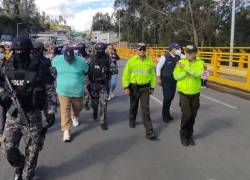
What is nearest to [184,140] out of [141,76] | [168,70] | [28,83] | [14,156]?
[141,76]

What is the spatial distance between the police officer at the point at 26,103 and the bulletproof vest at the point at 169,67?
446 centimetres

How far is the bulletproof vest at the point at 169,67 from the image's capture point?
946 cm

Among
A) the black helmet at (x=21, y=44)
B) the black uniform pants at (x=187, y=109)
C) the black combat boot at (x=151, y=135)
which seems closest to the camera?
the black helmet at (x=21, y=44)

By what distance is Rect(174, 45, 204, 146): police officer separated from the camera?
7.36 meters

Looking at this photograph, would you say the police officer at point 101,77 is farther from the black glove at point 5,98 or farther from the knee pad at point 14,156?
the black glove at point 5,98

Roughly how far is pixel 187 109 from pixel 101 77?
2181mm

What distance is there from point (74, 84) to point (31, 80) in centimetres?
303

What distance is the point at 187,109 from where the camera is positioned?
24.6ft

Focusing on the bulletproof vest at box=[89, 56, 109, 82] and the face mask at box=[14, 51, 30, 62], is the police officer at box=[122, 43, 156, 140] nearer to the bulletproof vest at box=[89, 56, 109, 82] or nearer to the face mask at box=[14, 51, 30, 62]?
the bulletproof vest at box=[89, 56, 109, 82]

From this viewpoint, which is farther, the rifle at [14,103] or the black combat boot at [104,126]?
the black combat boot at [104,126]

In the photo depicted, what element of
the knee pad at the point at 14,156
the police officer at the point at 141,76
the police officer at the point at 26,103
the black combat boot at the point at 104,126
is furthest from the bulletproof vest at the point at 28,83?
the black combat boot at the point at 104,126

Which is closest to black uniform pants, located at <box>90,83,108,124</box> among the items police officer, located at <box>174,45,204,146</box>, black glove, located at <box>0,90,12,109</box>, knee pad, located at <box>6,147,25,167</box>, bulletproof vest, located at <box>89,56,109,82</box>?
bulletproof vest, located at <box>89,56,109,82</box>

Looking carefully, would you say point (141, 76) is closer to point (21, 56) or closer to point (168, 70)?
point (168, 70)

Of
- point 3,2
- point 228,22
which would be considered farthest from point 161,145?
point 3,2
